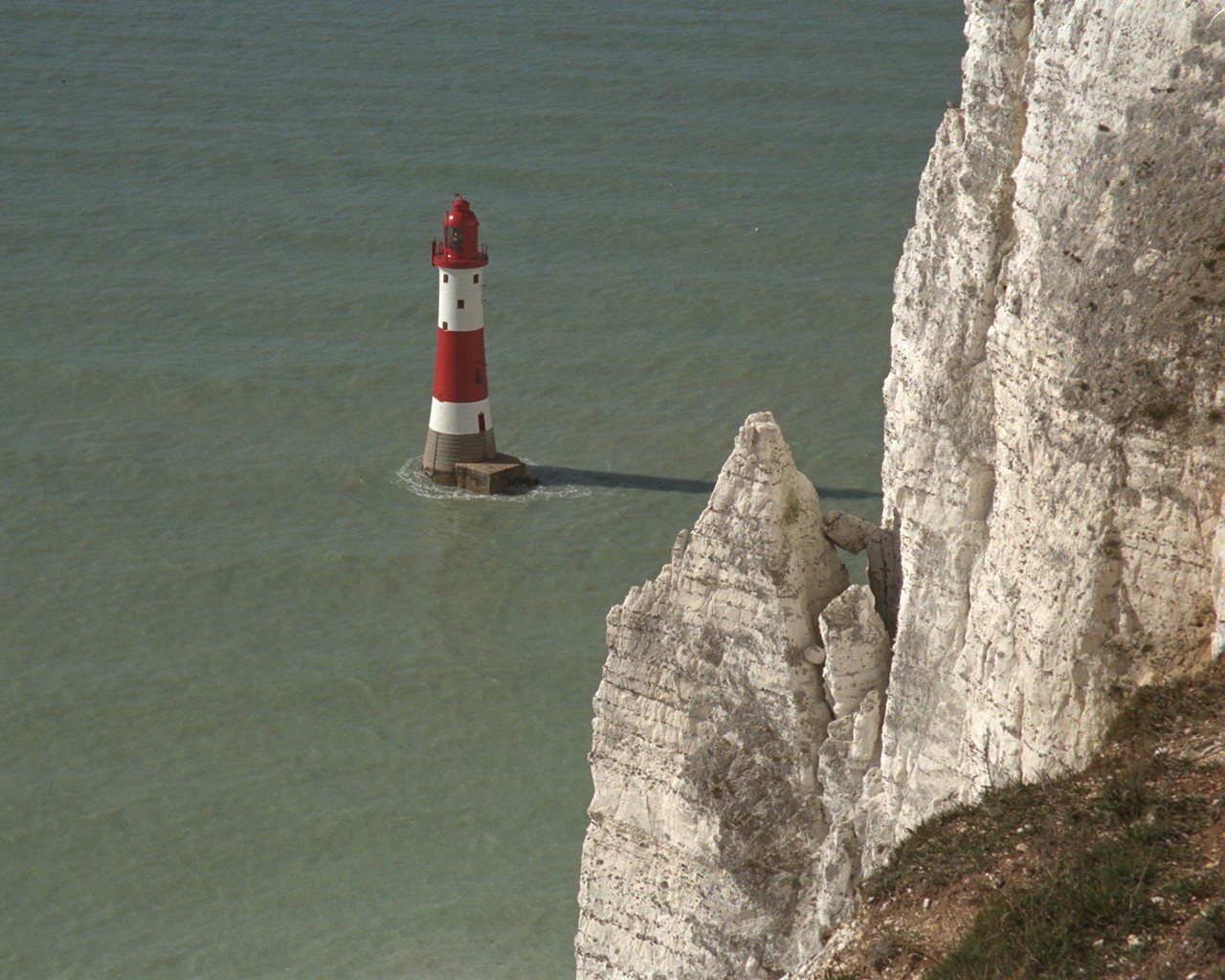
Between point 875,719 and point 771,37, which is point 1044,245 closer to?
point 875,719

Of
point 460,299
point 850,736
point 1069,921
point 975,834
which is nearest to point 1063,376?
point 975,834

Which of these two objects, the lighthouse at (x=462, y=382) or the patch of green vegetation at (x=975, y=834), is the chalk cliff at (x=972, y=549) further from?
the lighthouse at (x=462, y=382)

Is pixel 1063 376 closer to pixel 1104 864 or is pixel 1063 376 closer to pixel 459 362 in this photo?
pixel 1104 864

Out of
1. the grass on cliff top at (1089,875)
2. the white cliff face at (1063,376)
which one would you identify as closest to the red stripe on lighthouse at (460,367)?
the white cliff face at (1063,376)

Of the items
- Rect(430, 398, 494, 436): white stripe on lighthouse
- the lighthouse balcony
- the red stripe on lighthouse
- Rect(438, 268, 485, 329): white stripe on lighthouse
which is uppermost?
the lighthouse balcony

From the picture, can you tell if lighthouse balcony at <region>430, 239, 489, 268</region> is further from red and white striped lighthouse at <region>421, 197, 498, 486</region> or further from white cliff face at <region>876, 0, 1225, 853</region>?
white cliff face at <region>876, 0, 1225, 853</region>

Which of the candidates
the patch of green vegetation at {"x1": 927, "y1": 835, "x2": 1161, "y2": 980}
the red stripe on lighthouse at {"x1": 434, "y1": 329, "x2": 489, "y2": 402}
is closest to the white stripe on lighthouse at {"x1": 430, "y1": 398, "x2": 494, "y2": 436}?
the red stripe on lighthouse at {"x1": 434, "y1": 329, "x2": 489, "y2": 402}
